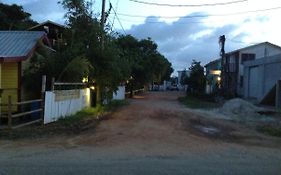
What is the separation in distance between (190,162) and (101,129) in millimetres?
8525

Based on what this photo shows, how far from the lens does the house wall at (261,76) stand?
146 ft

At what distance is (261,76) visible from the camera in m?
48.9

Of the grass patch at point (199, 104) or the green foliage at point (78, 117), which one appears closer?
the green foliage at point (78, 117)

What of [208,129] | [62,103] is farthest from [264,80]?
[62,103]

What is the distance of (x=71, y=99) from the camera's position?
25703 mm

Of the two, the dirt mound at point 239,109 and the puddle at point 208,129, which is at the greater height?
the dirt mound at point 239,109

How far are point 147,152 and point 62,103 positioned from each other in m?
10.5

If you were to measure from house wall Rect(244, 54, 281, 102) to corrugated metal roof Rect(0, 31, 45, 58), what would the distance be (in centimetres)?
2375

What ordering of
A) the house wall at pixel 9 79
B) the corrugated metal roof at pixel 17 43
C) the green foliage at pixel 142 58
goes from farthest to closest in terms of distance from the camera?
the green foliage at pixel 142 58, the house wall at pixel 9 79, the corrugated metal roof at pixel 17 43

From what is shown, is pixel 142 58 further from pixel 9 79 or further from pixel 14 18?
pixel 9 79

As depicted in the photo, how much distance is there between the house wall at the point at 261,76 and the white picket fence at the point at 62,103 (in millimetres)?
20724

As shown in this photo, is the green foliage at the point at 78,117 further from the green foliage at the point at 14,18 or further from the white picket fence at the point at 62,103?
the green foliage at the point at 14,18

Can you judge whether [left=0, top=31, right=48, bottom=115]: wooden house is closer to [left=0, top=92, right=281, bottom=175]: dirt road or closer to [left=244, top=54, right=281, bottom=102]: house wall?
[left=0, top=92, right=281, bottom=175]: dirt road

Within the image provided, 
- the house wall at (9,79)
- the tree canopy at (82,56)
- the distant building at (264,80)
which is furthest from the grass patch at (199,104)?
the house wall at (9,79)
